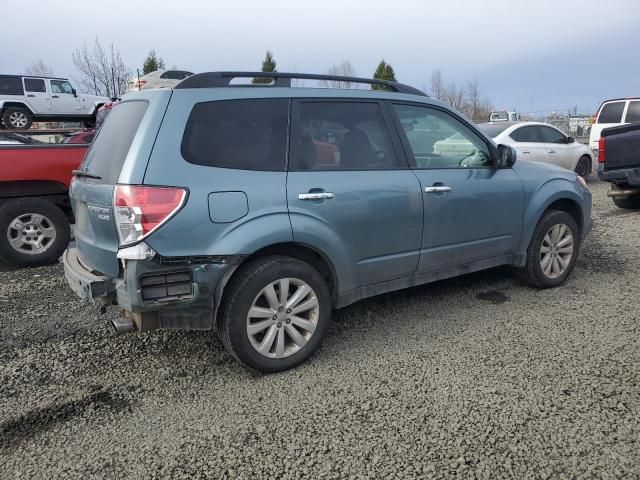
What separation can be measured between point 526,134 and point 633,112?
3896 millimetres

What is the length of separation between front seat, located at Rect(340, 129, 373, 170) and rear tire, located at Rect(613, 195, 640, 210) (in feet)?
24.9

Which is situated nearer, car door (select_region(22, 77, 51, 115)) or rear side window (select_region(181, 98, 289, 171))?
rear side window (select_region(181, 98, 289, 171))

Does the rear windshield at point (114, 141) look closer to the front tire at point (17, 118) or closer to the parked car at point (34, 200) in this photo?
the parked car at point (34, 200)

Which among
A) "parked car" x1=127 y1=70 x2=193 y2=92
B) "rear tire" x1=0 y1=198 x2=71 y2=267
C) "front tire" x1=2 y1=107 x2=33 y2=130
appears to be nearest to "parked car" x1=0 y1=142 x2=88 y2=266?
"rear tire" x1=0 y1=198 x2=71 y2=267

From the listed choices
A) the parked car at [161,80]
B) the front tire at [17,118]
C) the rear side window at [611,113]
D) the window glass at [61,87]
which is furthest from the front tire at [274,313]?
the window glass at [61,87]

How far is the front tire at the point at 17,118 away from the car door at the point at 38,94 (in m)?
0.35

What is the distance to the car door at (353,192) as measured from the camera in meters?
3.35

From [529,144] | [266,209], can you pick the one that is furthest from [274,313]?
[529,144]

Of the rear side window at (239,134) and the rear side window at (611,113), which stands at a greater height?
the rear side window at (611,113)

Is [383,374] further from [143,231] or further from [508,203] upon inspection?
[508,203]

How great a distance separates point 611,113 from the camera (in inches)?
537

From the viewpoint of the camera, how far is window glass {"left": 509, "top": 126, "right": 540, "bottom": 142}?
441 inches

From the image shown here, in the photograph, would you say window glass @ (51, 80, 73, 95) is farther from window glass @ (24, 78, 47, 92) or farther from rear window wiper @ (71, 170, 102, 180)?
rear window wiper @ (71, 170, 102, 180)

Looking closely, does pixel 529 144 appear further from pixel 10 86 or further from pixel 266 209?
pixel 10 86
